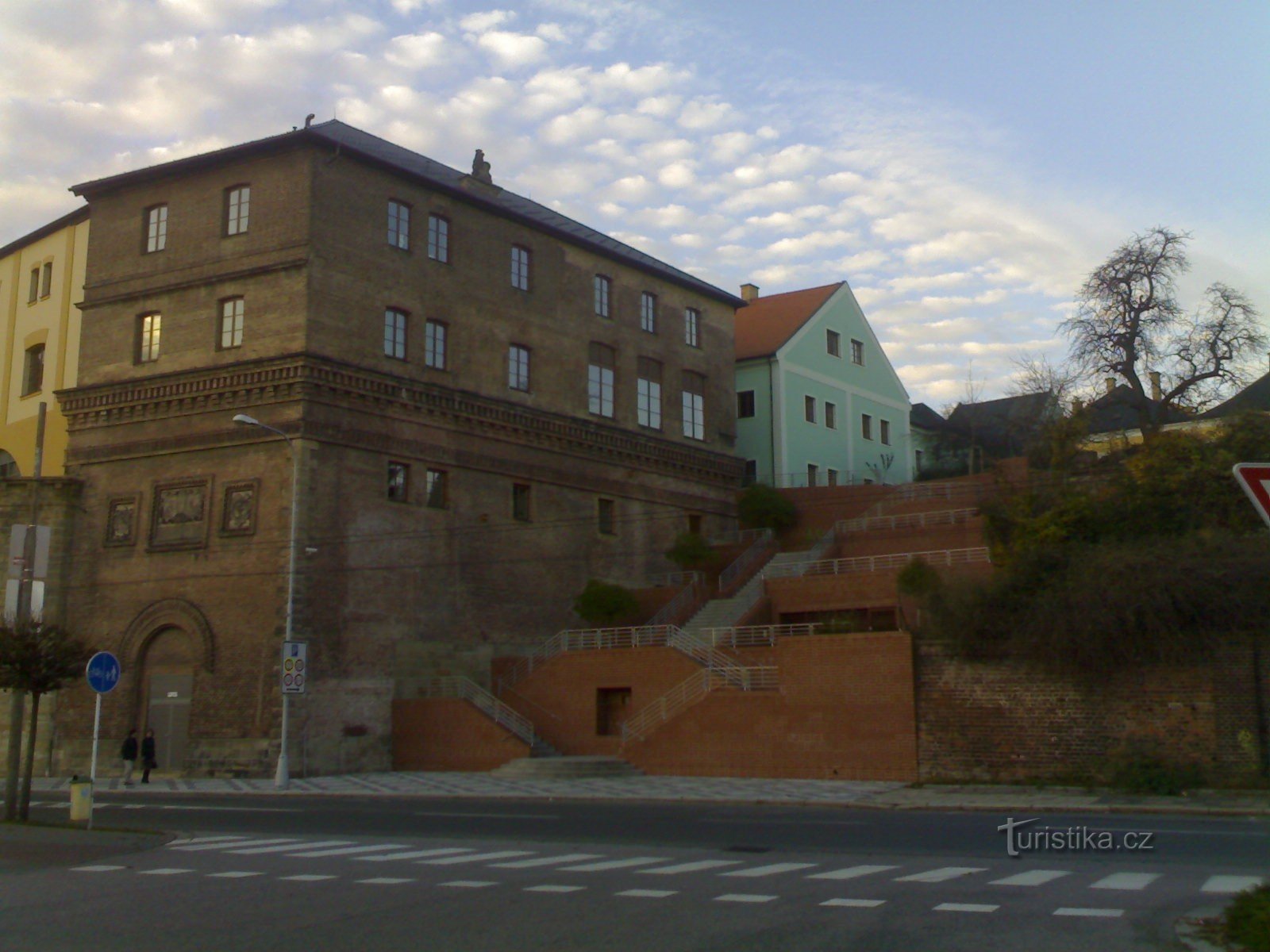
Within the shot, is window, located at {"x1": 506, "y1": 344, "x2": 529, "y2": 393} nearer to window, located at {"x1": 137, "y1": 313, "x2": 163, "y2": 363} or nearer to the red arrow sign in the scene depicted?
window, located at {"x1": 137, "y1": 313, "x2": 163, "y2": 363}

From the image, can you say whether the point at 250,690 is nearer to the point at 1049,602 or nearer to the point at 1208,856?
the point at 1049,602

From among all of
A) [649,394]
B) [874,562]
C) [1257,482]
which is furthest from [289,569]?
[1257,482]

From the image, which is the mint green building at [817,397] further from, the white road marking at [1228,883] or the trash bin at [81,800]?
the white road marking at [1228,883]

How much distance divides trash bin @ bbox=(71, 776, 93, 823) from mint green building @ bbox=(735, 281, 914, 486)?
3803 centimetres

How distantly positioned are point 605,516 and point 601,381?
203 inches

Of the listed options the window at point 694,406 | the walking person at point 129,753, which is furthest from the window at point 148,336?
the window at point 694,406

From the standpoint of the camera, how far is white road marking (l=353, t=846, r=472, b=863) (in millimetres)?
15344

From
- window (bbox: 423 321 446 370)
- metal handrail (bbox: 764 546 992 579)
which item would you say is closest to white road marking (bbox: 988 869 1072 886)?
metal handrail (bbox: 764 546 992 579)

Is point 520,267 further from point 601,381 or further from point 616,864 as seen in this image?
point 616,864

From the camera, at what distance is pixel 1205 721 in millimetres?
26516

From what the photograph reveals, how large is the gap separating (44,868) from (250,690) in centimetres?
2088

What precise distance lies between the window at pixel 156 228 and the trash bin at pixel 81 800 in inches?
974

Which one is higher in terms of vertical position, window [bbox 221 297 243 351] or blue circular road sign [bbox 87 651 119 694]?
window [bbox 221 297 243 351]

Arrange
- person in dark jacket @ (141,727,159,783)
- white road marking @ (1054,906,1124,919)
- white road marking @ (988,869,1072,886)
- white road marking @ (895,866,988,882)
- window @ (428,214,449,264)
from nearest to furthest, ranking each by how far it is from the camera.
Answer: white road marking @ (1054,906,1124,919) < white road marking @ (988,869,1072,886) < white road marking @ (895,866,988,882) < person in dark jacket @ (141,727,159,783) < window @ (428,214,449,264)
